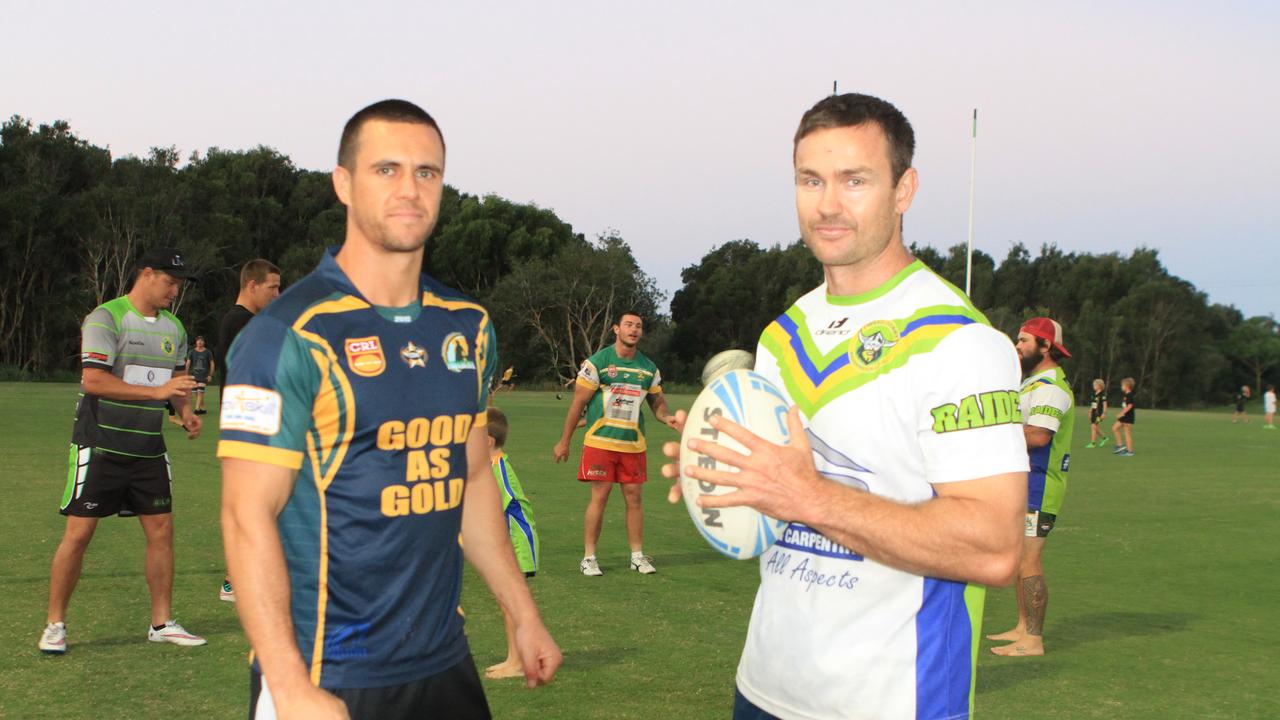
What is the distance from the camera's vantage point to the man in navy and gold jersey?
2955 mm

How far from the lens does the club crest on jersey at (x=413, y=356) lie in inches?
133

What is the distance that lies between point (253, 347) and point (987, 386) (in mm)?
2023

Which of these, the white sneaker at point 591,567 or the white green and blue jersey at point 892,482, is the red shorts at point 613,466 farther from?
the white green and blue jersey at point 892,482

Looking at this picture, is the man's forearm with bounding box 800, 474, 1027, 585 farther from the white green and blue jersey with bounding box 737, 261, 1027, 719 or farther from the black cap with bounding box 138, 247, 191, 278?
the black cap with bounding box 138, 247, 191, 278

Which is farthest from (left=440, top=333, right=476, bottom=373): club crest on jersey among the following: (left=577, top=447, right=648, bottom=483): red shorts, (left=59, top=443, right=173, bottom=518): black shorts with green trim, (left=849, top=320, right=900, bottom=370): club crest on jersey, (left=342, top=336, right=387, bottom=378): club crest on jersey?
(left=577, top=447, right=648, bottom=483): red shorts

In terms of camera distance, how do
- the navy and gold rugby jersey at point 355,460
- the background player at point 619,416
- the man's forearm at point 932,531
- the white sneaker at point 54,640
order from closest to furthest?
the man's forearm at point 932,531, the navy and gold rugby jersey at point 355,460, the white sneaker at point 54,640, the background player at point 619,416

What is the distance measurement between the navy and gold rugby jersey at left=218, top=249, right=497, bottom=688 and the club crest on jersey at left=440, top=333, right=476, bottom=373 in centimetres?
2

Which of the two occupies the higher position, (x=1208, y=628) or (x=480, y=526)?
(x=480, y=526)

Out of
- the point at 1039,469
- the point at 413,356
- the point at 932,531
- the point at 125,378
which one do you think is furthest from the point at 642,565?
the point at 932,531

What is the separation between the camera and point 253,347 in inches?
120

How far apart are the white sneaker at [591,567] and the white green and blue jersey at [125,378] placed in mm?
4387

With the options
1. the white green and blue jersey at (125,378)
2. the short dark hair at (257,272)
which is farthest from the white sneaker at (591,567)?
the white green and blue jersey at (125,378)

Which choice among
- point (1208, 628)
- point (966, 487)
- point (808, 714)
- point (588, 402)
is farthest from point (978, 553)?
point (588, 402)

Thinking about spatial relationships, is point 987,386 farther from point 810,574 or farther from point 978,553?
point 810,574
